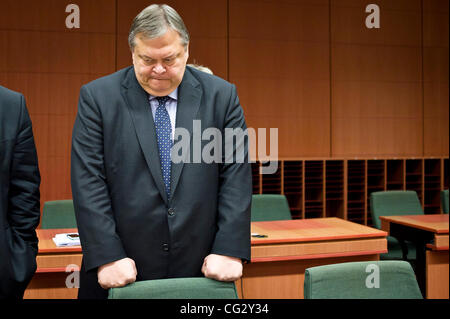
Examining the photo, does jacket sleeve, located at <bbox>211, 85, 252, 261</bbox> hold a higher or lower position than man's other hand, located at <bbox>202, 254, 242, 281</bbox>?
higher

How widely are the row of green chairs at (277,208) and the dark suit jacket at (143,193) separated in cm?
230

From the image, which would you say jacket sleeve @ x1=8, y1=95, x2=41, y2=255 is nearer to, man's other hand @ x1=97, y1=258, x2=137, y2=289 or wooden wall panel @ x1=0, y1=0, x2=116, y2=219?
man's other hand @ x1=97, y1=258, x2=137, y2=289

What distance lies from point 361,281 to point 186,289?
75 cm

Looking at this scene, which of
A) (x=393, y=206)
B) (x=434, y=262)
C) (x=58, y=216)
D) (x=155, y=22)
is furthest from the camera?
(x=393, y=206)

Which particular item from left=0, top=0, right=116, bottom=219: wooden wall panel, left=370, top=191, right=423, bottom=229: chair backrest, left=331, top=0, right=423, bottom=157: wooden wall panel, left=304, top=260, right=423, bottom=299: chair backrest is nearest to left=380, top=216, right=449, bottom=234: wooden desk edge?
left=370, top=191, right=423, bottom=229: chair backrest

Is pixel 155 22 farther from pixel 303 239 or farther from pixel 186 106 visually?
pixel 303 239

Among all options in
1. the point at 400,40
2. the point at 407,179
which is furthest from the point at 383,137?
the point at 400,40

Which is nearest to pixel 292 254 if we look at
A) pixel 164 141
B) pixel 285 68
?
pixel 164 141

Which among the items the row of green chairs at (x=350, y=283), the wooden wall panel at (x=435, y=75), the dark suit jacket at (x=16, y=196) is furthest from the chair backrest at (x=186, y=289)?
the wooden wall panel at (x=435, y=75)

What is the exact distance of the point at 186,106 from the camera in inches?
65.4

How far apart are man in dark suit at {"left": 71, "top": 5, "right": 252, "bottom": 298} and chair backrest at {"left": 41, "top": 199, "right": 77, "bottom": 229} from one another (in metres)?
2.26

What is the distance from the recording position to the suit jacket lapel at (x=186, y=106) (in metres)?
1.61

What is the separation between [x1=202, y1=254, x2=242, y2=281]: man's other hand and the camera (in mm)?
1591
